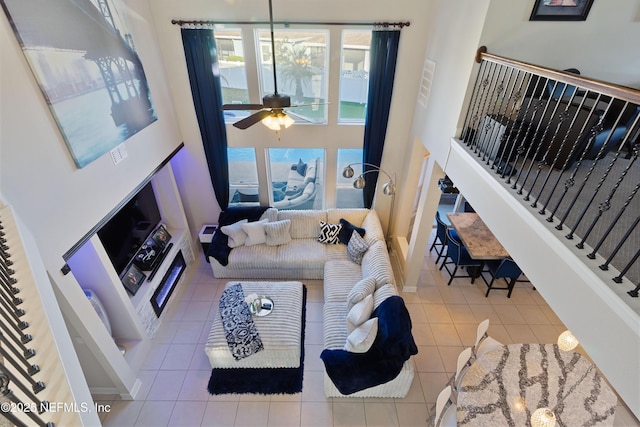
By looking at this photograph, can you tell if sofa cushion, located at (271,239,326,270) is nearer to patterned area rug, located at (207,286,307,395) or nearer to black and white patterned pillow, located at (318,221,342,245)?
black and white patterned pillow, located at (318,221,342,245)

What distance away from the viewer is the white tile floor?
372cm

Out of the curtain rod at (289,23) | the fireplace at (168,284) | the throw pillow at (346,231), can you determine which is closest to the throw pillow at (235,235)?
the fireplace at (168,284)

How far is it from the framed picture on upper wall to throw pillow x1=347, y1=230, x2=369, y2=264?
3588mm

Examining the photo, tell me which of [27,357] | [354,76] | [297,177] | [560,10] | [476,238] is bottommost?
[476,238]

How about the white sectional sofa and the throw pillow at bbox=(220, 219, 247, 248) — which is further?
the throw pillow at bbox=(220, 219, 247, 248)

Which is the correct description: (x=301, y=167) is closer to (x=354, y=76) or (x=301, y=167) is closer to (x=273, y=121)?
(x=354, y=76)

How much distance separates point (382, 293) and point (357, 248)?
1.18m

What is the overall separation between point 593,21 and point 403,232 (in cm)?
397

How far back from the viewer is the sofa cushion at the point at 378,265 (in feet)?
15.1

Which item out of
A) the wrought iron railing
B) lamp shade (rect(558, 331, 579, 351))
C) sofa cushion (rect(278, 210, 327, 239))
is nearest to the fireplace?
sofa cushion (rect(278, 210, 327, 239))

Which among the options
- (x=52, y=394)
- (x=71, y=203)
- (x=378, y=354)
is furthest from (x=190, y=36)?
(x=378, y=354)

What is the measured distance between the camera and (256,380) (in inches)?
160

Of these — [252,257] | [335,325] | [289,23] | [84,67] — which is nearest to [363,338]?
[335,325]

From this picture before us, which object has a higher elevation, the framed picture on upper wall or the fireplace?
the framed picture on upper wall
